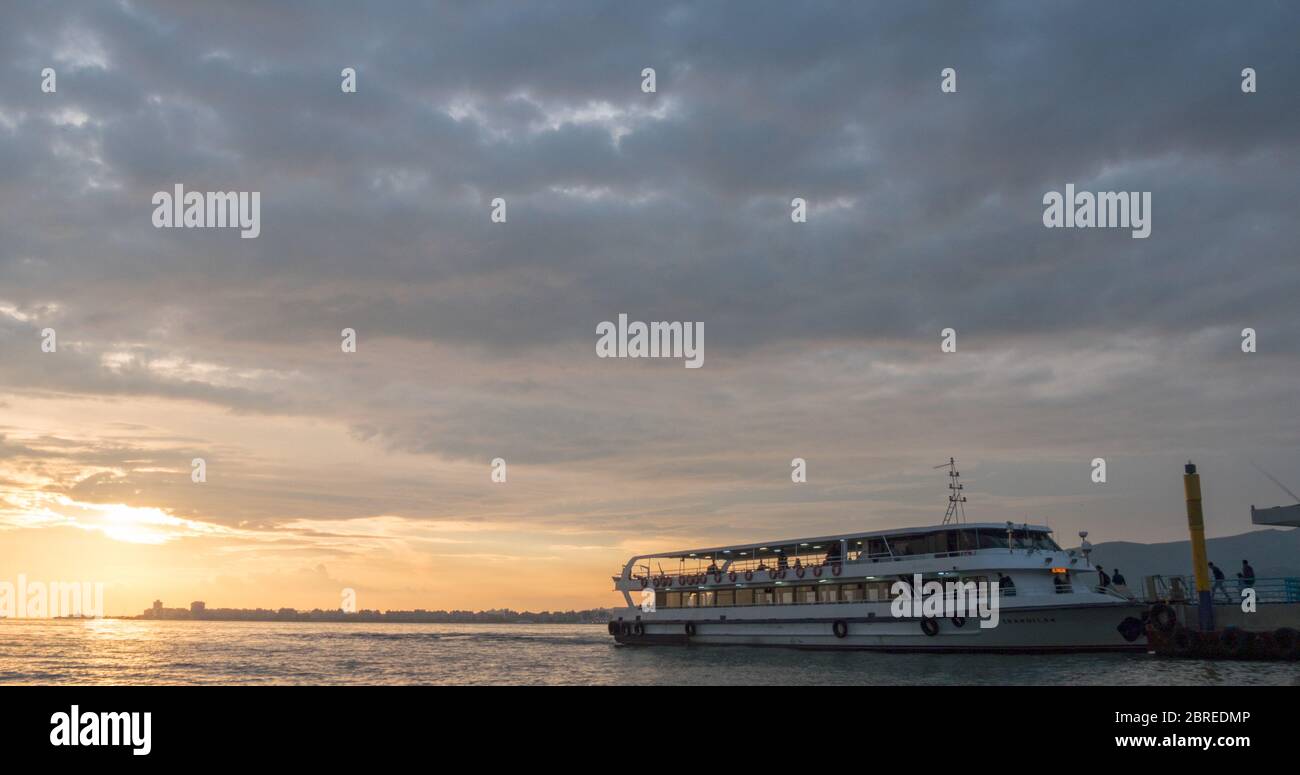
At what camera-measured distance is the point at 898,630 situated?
55.4 m

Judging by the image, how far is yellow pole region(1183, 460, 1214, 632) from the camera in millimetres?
47062

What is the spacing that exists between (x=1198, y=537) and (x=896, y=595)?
16.5 meters

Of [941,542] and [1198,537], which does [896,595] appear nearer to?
[941,542]

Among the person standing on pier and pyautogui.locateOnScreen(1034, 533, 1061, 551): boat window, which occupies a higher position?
pyautogui.locateOnScreen(1034, 533, 1061, 551): boat window

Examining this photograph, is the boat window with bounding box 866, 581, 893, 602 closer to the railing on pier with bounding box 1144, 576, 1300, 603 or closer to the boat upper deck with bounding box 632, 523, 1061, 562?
the boat upper deck with bounding box 632, 523, 1061, 562

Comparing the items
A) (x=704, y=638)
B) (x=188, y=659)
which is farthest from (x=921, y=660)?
(x=188, y=659)

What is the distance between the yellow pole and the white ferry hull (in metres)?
2.87

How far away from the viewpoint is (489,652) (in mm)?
80875

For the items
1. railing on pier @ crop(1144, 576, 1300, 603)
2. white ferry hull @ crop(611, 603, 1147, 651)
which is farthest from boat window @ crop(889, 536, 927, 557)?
railing on pier @ crop(1144, 576, 1300, 603)

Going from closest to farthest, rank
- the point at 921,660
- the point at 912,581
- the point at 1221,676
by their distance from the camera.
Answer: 1. the point at 1221,676
2. the point at 921,660
3. the point at 912,581

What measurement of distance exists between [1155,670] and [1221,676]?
10.4 ft
